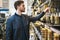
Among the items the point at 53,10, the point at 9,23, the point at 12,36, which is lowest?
the point at 12,36

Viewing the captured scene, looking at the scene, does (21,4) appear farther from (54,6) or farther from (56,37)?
(56,37)

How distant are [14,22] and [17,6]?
321 millimetres

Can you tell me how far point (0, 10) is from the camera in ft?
45.7

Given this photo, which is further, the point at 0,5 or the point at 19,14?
the point at 0,5

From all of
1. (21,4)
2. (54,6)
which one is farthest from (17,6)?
(54,6)

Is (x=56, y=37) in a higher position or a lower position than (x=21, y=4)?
lower

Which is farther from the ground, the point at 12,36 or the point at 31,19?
the point at 31,19

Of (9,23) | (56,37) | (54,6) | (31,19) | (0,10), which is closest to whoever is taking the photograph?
(56,37)

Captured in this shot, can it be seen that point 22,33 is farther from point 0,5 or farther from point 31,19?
point 0,5

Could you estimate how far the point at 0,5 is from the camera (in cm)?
1452

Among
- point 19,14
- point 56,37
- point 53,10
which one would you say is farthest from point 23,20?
point 56,37

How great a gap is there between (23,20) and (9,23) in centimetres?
30

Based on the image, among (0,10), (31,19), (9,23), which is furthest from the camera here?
(0,10)

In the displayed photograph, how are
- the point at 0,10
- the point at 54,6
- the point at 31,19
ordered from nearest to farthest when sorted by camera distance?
the point at 54,6
the point at 31,19
the point at 0,10
